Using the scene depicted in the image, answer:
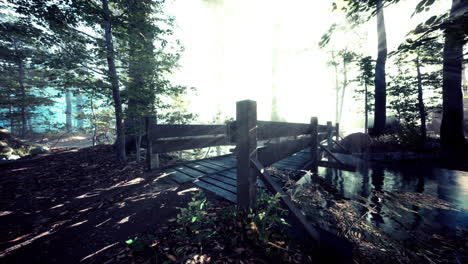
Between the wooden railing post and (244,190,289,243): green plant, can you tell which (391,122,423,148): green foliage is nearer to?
(244,190,289,243): green plant

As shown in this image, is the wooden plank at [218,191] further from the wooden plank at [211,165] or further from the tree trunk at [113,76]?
the tree trunk at [113,76]

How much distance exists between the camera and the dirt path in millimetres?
2201

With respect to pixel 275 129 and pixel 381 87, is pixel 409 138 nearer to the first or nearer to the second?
pixel 381 87

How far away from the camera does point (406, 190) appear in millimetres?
4430

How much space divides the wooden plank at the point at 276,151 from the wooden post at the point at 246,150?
499mm

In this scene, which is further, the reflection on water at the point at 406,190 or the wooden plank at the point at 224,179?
A: the wooden plank at the point at 224,179

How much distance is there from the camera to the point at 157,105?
6824 millimetres

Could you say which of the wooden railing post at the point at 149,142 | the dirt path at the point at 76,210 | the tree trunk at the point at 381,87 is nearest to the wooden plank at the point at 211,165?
the dirt path at the point at 76,210

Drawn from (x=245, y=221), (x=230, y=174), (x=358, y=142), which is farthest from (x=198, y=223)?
(x=358, y=142)

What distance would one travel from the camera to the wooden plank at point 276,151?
2779 millimetres

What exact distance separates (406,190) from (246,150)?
5377mm

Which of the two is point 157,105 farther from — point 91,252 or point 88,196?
point 91,252

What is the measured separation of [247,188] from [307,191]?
1.21 metres

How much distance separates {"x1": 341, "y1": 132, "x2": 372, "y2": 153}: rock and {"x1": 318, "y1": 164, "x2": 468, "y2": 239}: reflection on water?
3.07m
